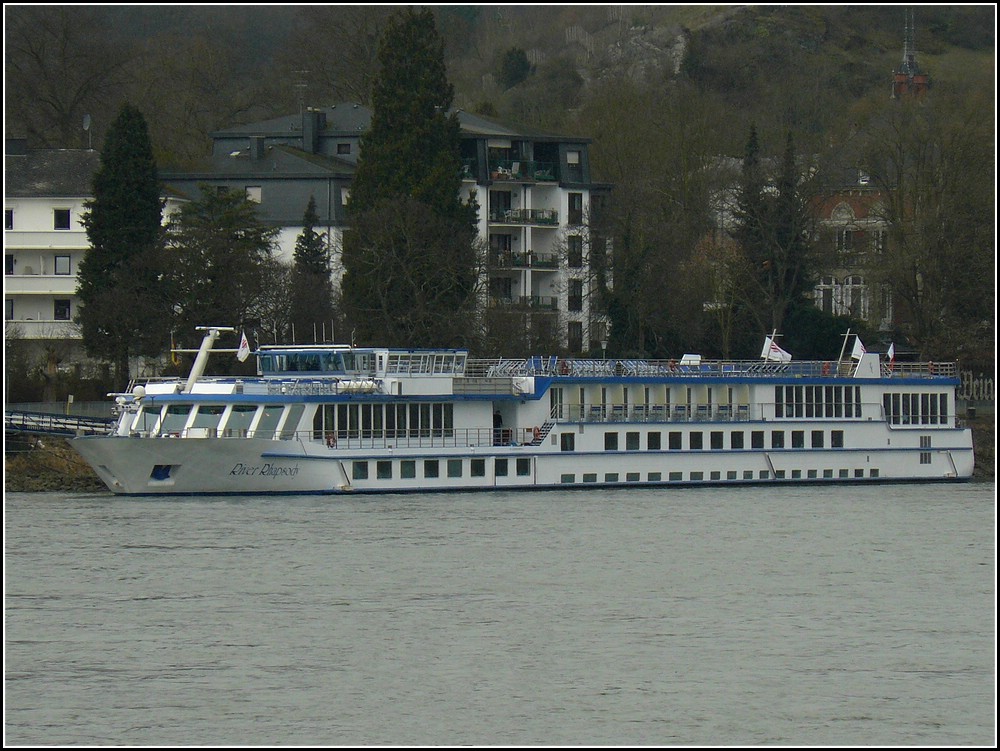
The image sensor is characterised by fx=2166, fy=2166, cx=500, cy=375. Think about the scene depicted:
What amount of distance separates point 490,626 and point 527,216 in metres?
52.9

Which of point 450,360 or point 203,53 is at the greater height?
point 203,53

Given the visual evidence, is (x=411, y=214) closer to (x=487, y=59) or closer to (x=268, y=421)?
(x=268, y=421)

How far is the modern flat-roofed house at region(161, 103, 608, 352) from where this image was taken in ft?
270

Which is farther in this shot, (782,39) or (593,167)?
(782,39)

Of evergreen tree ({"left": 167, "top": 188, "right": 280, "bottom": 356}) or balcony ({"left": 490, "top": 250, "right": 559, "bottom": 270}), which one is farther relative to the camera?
balcony ({"left": 490, "top": 250, "right": 559, "bottom": 270})

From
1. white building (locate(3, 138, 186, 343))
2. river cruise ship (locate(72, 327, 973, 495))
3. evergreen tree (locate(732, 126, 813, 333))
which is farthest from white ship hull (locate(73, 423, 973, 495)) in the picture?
white building (locate(3, 138, 186, 343))

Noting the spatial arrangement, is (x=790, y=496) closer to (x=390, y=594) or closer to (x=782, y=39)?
(x=390, y=594)

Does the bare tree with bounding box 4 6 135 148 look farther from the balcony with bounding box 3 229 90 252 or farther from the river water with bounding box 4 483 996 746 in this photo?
the river water with bounding box 4 483 996 746

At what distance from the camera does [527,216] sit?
87000 millimetres

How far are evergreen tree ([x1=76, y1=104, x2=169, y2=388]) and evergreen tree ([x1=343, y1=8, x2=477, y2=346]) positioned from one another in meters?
7.06

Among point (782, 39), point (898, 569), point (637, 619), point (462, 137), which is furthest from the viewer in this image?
point (782, 39)

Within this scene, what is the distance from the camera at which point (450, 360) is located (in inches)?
2315

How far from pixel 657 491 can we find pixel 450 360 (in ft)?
22.1

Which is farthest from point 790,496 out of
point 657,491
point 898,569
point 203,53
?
point 203,53
